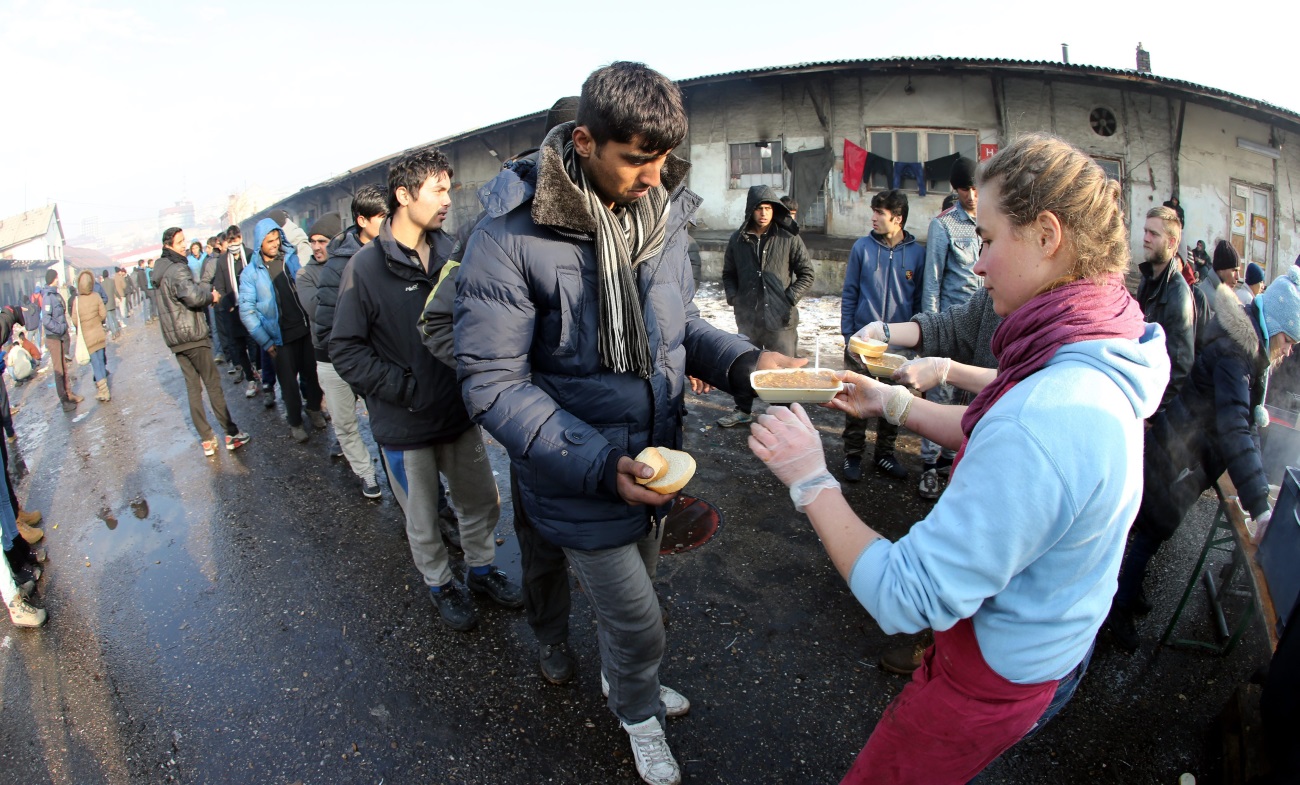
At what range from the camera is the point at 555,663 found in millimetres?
2967

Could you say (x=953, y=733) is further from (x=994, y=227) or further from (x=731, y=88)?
(x=731, y=88)

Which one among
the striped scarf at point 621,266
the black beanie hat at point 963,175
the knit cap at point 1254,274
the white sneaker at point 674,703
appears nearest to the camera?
the striped scarf at point 621,266

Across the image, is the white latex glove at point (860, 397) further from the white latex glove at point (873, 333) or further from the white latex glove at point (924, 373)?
the white latex glove at point (873, 333)

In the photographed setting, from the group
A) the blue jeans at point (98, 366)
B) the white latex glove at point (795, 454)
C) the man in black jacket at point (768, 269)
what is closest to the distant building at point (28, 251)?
the blue jeans at point (98, 366)

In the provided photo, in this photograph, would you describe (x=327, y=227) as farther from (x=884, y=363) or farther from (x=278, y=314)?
(x=884, y=363)

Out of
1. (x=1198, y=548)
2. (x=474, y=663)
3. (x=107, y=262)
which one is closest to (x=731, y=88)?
(x=1198, y=548)

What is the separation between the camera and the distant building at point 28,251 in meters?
25.4

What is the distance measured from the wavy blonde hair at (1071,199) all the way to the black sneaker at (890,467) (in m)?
3.82

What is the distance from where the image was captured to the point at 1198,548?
3936 millimetres

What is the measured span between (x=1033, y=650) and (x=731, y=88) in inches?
636

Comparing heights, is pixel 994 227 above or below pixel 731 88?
below

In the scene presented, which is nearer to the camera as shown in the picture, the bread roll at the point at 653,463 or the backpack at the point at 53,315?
the bread roll at the point at 653,463

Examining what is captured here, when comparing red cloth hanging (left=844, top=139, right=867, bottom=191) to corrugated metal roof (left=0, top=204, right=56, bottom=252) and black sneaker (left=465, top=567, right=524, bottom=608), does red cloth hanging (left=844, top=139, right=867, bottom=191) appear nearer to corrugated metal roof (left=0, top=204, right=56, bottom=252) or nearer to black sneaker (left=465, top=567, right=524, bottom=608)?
black sneaker (left=465, top=567, right=524, bottom=608)

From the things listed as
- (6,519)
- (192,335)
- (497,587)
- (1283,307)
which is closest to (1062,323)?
(497,587)
